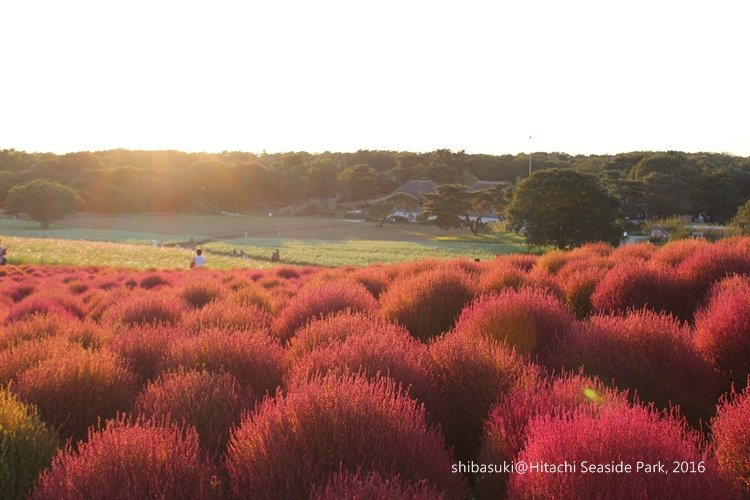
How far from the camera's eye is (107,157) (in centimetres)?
13338

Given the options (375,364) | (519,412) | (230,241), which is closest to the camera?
(519,412)

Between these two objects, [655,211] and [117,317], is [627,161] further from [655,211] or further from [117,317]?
[117,317]

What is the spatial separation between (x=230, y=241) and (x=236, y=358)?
182ft

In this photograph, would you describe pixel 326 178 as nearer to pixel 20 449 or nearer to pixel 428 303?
pixel 428 303

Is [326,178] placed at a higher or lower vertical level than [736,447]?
higher

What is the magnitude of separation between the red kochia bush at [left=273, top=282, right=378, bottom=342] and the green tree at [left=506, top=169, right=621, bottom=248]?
35.3 metres

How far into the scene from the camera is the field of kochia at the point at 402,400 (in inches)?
115

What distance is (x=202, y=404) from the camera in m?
4.15

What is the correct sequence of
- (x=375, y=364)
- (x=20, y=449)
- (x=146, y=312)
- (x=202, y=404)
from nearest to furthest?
(x=20, y=449), (x=202, y=404), (x=375, y=364), (x=146, y=312)

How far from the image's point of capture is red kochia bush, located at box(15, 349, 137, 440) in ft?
14.5

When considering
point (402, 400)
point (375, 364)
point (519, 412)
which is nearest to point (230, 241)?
point (375, 364)

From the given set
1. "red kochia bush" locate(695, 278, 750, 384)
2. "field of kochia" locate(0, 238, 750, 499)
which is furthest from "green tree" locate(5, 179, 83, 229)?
"red kochia bush" locate(695, 278, 750, 384)

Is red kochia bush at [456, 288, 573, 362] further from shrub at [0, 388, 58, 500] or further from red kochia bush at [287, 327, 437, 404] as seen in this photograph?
shrub at [0, 388, 58, 500]

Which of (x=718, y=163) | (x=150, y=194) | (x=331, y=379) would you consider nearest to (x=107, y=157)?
(x=150, y=194)
